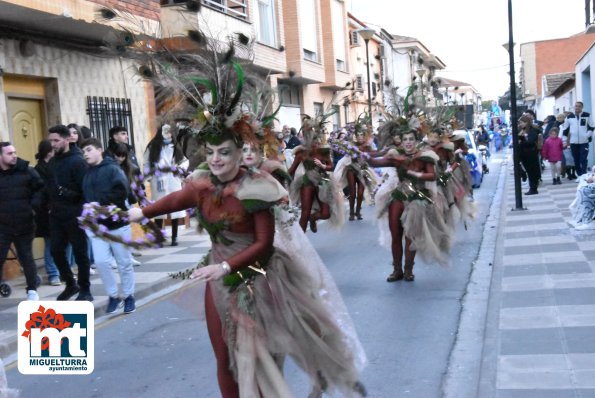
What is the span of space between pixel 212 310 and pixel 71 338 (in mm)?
1944

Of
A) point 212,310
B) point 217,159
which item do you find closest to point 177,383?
point 212,310

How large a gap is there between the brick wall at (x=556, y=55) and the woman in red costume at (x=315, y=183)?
2034 inches

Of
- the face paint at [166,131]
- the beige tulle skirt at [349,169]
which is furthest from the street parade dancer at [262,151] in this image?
the beige tulle skirt at [349,169]

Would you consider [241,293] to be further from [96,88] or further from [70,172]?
[96,88]

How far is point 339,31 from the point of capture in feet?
108

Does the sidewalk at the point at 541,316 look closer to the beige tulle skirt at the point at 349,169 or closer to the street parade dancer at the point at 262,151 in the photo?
the street parade dancer at the point at 262,151

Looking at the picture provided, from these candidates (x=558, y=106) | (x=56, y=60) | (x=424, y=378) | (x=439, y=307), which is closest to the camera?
(x=424, y=378)

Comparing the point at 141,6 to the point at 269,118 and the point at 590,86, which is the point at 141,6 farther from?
the point at 590,86

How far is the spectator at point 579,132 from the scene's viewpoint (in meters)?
19.2

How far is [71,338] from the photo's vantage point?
5.70m

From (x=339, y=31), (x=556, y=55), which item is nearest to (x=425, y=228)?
(x=339, y=31)

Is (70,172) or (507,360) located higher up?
(70,172)

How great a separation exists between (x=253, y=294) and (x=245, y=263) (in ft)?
0.70

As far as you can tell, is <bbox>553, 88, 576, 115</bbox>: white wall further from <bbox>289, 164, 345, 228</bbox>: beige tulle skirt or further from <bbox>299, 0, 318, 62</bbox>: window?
<bbox>289, 164, 345, 228</bbox>: beige tulle skirt
